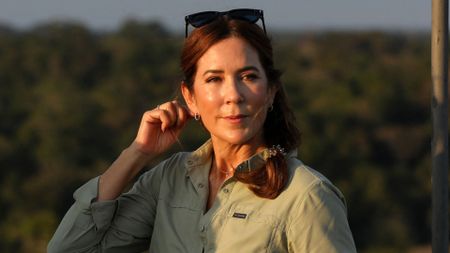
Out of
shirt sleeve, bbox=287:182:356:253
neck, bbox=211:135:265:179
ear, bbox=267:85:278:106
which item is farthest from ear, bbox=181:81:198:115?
shirt sleeve, bbox=287:182:356:253

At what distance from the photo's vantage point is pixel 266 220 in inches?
99.9

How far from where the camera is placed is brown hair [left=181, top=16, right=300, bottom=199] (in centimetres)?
260

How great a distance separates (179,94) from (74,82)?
36.3m

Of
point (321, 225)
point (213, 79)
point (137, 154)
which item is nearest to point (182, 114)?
point (137, 154)

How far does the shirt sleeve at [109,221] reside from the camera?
9.49 feet

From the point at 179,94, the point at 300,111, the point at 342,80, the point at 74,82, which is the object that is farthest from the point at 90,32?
the point at 179,94

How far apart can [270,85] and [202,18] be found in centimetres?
23

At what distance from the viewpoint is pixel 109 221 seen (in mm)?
2910

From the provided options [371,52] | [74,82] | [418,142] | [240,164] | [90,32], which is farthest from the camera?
[371,52]

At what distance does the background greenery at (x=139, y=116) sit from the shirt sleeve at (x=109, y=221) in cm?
2076

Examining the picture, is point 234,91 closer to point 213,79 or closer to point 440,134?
point 213,79

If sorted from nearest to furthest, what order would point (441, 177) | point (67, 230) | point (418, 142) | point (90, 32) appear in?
point (441, 177) → point (67, 230) → point (418, 142) → point (90, 32)

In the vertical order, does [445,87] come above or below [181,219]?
above

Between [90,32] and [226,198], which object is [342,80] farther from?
[226,198]
